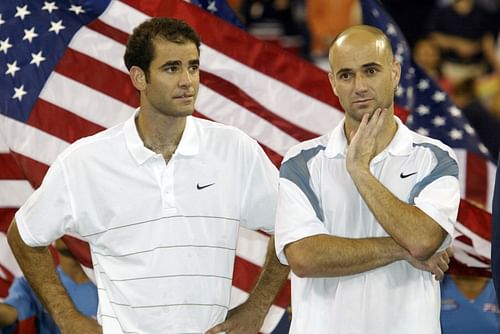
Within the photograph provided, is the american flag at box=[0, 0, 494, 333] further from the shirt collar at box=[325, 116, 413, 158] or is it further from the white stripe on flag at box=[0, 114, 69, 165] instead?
the shirt collar at box=[325, 116, 413, 158]

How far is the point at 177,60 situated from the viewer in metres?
6.31

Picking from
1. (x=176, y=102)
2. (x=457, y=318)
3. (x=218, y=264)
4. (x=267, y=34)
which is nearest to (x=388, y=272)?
(x=218, y=264)

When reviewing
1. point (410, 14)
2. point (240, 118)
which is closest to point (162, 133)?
point (240, 118)

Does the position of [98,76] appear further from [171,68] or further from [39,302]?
[171,68]

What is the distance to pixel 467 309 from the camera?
27.0 feet

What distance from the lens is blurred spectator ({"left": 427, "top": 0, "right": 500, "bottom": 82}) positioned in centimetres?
1540

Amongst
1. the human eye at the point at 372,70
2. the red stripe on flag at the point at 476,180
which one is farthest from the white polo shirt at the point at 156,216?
the red stripe on flag at the point at 476,180

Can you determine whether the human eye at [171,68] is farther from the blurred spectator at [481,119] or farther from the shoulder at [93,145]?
the blurred spectator at [481,119]

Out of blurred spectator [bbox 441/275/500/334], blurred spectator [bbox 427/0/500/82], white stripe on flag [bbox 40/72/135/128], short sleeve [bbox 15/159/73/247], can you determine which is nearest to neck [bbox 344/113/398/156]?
short sleeve [bbox 15/159/73/247]

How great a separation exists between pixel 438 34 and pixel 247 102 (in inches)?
299

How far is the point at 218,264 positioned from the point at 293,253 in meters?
0.52

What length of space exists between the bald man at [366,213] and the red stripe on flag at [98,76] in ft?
6.85

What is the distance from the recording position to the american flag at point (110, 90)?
7.83m

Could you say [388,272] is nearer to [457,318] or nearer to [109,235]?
[109,235]
